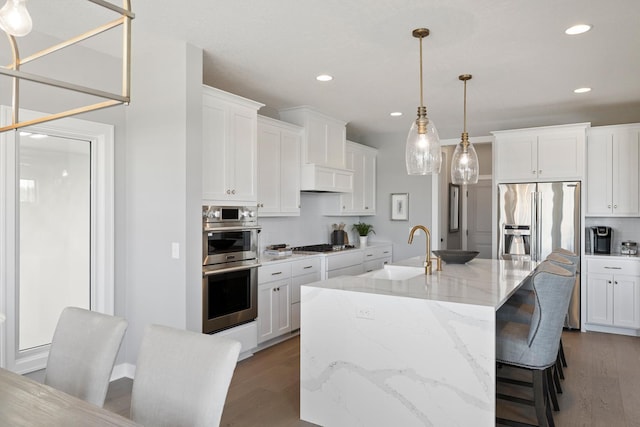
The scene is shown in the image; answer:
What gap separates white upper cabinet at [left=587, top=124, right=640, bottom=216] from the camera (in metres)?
4.85

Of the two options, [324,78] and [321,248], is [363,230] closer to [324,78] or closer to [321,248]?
[321,248]

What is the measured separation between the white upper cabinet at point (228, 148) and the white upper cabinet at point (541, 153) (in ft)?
10.3

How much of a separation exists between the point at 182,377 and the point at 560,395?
2864mm

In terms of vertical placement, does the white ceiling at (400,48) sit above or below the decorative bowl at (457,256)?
above

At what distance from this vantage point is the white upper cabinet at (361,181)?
6.00m

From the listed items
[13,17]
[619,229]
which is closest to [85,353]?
[13,17]

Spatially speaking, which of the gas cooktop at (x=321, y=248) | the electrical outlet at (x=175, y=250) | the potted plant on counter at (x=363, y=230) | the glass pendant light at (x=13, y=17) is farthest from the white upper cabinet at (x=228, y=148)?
the potted plant on counter at (x=363, y=230)

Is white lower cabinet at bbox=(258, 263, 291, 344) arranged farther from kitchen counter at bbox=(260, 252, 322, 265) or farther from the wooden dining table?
the wooden dining table

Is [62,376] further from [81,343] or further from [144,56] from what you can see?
[144,56]

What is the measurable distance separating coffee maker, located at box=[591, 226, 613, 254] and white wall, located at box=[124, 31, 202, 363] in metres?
4.50

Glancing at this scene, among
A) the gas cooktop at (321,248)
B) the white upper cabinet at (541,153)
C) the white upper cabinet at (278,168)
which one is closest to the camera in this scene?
the white upper cabinet at (278,168)

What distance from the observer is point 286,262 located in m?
4.44

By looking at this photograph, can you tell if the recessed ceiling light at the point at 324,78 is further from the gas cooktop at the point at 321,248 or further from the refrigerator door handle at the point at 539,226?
the refrigerator door handle at the point at 539,226

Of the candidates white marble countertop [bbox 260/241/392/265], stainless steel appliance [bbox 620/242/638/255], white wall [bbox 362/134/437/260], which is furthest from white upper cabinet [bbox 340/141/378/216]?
stainless steel appliance [bbox 620/242/638/255]
